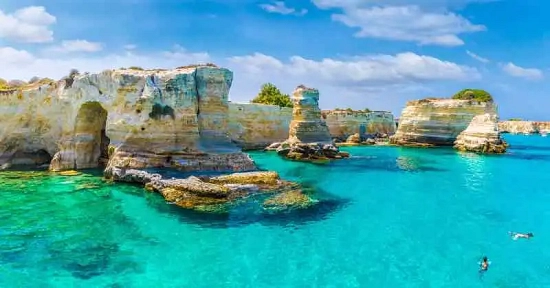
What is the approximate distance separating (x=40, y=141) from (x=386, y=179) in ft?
97.4

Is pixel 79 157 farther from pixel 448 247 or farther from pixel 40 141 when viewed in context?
pixel 448 247

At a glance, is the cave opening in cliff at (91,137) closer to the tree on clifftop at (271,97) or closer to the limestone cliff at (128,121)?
the limestone cliff at (128,121)

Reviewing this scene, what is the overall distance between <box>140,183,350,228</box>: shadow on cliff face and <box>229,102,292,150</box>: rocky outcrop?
125 ft

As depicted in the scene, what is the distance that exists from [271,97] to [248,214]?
63.1 meters

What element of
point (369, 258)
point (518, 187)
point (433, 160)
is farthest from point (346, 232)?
point (433, 160)

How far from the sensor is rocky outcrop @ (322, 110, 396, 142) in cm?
8381

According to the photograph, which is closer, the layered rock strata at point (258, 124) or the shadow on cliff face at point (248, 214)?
the shadow on cliff face at point (248, 214)

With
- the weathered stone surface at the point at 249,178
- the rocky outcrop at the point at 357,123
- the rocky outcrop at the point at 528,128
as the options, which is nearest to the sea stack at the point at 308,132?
the weathered stone surface at the point at 249,178

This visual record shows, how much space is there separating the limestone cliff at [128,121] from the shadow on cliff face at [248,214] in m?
6.96

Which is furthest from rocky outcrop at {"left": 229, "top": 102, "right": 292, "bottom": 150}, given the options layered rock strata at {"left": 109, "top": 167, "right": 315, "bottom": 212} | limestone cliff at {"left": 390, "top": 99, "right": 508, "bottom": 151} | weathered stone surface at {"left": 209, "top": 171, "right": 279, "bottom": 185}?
layered rock strata at {"left": 109, "top": 167, "right": 315, "bottom": 212}

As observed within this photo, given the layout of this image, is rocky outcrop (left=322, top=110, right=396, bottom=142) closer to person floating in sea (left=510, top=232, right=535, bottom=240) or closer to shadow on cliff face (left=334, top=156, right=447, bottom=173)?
shadow on cliff face (left=334, top=156, right=447, bottom=173)

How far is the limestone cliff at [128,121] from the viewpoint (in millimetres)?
31094

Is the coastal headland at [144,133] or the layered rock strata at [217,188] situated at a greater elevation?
the coastal headland at [144,133]

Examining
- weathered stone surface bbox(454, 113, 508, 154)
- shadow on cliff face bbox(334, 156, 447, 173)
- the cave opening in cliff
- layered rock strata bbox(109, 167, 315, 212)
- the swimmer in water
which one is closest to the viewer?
the swimmer in water
